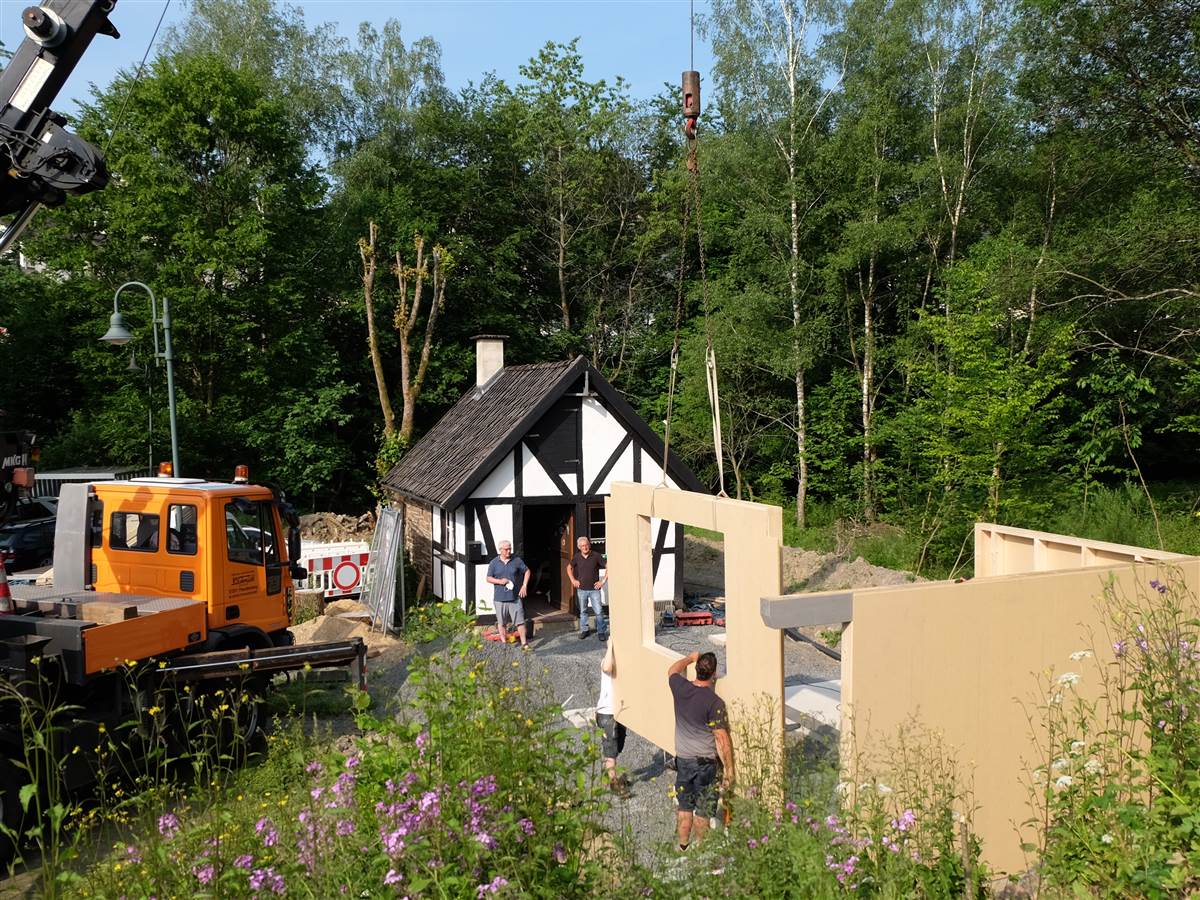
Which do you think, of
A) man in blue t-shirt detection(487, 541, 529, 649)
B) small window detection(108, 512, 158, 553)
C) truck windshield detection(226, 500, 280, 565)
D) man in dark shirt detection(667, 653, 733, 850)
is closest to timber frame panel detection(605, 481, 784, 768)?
man in dark shirt detection(667, 653, 733, 850)

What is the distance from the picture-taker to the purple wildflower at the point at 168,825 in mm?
3359

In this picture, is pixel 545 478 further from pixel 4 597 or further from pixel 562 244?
pixel 562 244

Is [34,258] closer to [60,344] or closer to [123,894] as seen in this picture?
[60,344]

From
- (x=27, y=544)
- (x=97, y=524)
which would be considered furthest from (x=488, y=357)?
(x=27, y=544)

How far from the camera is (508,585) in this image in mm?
12039

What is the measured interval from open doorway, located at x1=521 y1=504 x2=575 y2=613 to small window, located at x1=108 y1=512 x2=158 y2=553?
6618mm

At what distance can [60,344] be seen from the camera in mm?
26484

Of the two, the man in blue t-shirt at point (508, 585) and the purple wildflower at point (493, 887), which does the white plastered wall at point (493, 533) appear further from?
the purple wildflower at point (493, 887)

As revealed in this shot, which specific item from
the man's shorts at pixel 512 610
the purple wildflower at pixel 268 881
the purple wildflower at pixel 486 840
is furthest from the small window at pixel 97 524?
the purple wildflower at pixel 486 840

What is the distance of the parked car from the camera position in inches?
786

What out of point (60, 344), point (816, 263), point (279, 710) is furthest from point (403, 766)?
point (60, 344)

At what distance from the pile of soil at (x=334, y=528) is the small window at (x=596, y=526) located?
7320 mm

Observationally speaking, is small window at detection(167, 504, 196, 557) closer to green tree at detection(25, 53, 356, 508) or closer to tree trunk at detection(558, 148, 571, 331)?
green tree at detection(25, 53, 356, 508)

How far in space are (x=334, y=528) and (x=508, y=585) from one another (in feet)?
34.1
